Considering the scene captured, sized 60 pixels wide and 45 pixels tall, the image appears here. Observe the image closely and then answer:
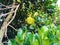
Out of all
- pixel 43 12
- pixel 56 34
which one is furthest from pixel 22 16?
pixel 56 34

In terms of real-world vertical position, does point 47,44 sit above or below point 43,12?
above

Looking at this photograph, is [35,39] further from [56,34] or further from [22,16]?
[22,16]

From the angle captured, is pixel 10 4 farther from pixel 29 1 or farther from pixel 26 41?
pixel 26 41

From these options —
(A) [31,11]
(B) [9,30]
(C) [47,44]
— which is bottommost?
(B) [9,30]

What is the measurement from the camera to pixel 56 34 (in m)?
1.84

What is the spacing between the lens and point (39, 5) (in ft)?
11.7

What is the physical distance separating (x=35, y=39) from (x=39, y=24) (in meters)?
1.90

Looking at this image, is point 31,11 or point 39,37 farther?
point 31,11

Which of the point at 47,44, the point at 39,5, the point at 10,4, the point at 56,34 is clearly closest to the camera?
the point at 47,44

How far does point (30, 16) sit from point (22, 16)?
6.0 inches

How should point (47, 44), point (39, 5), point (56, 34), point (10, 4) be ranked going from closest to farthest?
point (47, 44), point (56, 34), point (10, 4), point (39, 5)

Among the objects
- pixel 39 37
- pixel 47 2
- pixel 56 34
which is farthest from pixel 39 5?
pixel 39 37

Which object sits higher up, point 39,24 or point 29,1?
point 29,1

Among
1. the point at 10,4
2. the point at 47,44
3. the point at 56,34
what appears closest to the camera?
the point at 47,44
